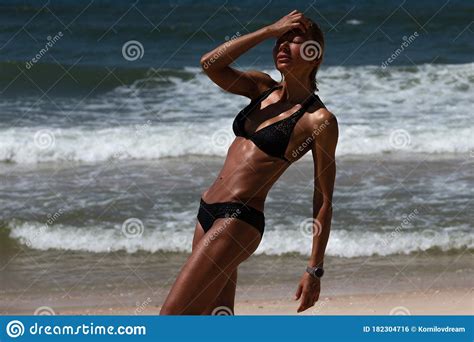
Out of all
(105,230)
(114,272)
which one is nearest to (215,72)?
(114,272)

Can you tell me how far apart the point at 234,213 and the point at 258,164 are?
27 cm

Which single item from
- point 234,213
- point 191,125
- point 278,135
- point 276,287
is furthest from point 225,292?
point 191,125

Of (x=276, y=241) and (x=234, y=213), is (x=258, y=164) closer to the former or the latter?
(x=234, y=213)

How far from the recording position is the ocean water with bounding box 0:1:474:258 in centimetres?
977

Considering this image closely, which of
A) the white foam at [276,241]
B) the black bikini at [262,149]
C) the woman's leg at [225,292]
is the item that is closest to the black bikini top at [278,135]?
the black bikini at [262,149]

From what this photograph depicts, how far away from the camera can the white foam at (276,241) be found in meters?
9.23

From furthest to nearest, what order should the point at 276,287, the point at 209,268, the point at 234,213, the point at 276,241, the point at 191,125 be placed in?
the point at 191,125
the point at 276,241
the point at 276,287
the point at 234,213
the point at 209,268

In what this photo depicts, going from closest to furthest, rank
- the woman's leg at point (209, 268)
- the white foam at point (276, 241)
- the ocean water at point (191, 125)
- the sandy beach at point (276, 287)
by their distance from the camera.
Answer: the woman's leg at point (209, 268) < the sandy beach at point (276, 287) < the white foam at point (276, 241) < the ocean water at point (191, 125)

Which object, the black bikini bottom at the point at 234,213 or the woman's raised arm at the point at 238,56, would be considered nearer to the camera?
the woman's raised arm at the point at 238,56

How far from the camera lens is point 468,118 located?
13.4 m

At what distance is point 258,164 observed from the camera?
201 inches

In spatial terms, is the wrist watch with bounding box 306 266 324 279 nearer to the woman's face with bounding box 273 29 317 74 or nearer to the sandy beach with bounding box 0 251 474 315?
the woman's face with bounding box 273 29 317 74

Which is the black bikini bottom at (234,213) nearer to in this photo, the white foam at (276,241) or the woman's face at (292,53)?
the woman's face at (292,53)

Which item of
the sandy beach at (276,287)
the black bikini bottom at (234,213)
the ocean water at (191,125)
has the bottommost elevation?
the black bikini bottom at (234,213)
